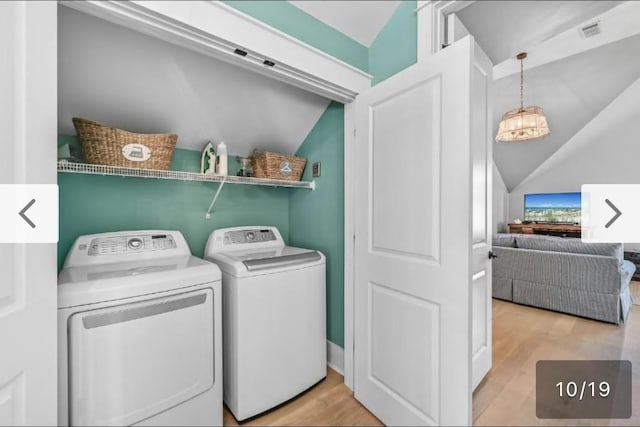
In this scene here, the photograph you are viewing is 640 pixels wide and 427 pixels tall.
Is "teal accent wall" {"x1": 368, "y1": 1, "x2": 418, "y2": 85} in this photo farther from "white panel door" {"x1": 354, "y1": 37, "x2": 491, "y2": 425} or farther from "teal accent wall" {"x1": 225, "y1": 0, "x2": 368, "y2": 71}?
"white panel door" {"x1": 354, "y1": 37, "x2": 491, "y2": 425}

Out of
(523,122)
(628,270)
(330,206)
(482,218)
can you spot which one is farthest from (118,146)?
(628,270)

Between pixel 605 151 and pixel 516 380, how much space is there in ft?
4.78

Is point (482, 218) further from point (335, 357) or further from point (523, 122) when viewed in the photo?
point (335, 357)

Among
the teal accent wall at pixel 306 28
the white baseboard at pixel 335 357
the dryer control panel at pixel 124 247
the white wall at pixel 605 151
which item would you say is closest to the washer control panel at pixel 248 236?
the dryer control panel at pixel 124 247

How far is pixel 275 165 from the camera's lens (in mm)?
1996

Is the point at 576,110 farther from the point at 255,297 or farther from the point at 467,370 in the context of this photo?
the point at 255,297

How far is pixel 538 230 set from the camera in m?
1.79

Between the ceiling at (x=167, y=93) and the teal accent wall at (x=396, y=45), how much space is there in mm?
466

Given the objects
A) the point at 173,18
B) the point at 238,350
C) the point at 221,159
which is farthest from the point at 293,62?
the point at 238,350

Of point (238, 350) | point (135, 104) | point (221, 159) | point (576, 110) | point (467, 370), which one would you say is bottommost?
point (238, 350)

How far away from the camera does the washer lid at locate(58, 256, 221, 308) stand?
104 cm

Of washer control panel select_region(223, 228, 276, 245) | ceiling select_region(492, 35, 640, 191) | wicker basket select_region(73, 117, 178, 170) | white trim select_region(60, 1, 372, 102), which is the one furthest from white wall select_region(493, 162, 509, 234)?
wicker basket select_region(73, 117, 178, 170)

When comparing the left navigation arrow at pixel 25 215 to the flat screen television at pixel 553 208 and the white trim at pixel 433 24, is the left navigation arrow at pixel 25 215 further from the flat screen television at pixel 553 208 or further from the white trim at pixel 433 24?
the flat screen television at pixel 553 208

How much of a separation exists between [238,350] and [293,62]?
1558 millimetres
